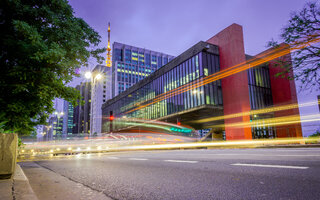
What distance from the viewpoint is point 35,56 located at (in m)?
7.41

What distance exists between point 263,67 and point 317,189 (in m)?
45.6

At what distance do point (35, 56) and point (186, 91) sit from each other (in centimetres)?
3452

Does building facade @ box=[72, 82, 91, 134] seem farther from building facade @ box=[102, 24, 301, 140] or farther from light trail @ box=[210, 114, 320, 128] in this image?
light trail @ box=[210, 114, 320, 128]

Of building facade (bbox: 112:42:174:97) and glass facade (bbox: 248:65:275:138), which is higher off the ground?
building facade (bbox: 112:42:174:97)

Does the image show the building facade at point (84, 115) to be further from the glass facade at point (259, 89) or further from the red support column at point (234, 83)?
the red support column at point (234, 83)

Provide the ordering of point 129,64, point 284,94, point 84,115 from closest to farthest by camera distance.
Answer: point 284,94 → point 129,64 → point 84,115

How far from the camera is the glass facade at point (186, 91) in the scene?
3666 cm

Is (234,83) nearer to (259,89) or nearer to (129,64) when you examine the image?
(259,89)

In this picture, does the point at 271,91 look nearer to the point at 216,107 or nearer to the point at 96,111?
the point at 216,107

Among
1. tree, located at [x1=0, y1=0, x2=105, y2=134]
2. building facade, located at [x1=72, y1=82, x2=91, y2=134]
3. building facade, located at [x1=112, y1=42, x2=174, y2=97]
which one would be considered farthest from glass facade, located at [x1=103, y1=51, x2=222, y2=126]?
building facade, located at [x1=72, y1=82, x2=91, y2=134]

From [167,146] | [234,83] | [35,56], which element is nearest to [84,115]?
[234,83]

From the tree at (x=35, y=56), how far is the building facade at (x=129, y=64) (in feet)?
386

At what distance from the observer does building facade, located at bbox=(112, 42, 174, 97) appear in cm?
12725

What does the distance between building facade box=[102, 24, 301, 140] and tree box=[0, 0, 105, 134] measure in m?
28.5
